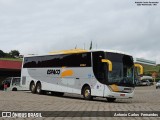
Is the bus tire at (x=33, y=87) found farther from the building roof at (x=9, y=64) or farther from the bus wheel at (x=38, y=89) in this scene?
the building roof at (x=9, y=64)

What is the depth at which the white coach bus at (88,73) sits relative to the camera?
23.7 metres

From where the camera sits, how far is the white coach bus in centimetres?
2367

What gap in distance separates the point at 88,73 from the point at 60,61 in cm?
417

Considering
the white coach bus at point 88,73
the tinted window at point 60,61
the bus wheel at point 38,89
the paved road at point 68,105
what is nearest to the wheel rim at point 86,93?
the white coach bus at point 88,73

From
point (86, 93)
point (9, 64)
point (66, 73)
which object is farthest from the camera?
point (9, 64)

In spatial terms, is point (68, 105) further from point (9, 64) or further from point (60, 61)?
point (9, 64)

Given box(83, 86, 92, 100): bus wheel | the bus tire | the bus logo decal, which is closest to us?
box(83, 86, 92, 100): bus wheel

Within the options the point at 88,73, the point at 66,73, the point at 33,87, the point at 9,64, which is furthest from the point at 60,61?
the point at 9,64

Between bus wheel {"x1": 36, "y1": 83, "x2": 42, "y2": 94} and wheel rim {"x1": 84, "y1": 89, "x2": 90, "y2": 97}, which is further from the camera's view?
bus wheel {"x1": 36, "y1": 83, "x2": 42, "y2": 94}

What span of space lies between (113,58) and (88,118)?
12.6 metres

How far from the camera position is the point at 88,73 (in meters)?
25.1

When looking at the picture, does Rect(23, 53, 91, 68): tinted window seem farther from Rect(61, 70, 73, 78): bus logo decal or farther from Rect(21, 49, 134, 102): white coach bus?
Rect(61, 70, 73, 78): bus logo decal

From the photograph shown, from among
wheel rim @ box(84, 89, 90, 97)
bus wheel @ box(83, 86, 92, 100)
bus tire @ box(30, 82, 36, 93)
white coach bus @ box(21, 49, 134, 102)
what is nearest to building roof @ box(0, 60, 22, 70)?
bus tire @ box(30, 82, 36, 93)

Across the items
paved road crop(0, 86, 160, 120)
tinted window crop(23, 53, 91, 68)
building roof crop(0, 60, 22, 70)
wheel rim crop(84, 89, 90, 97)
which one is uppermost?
building roof crop(0, 60, 22, 70)
